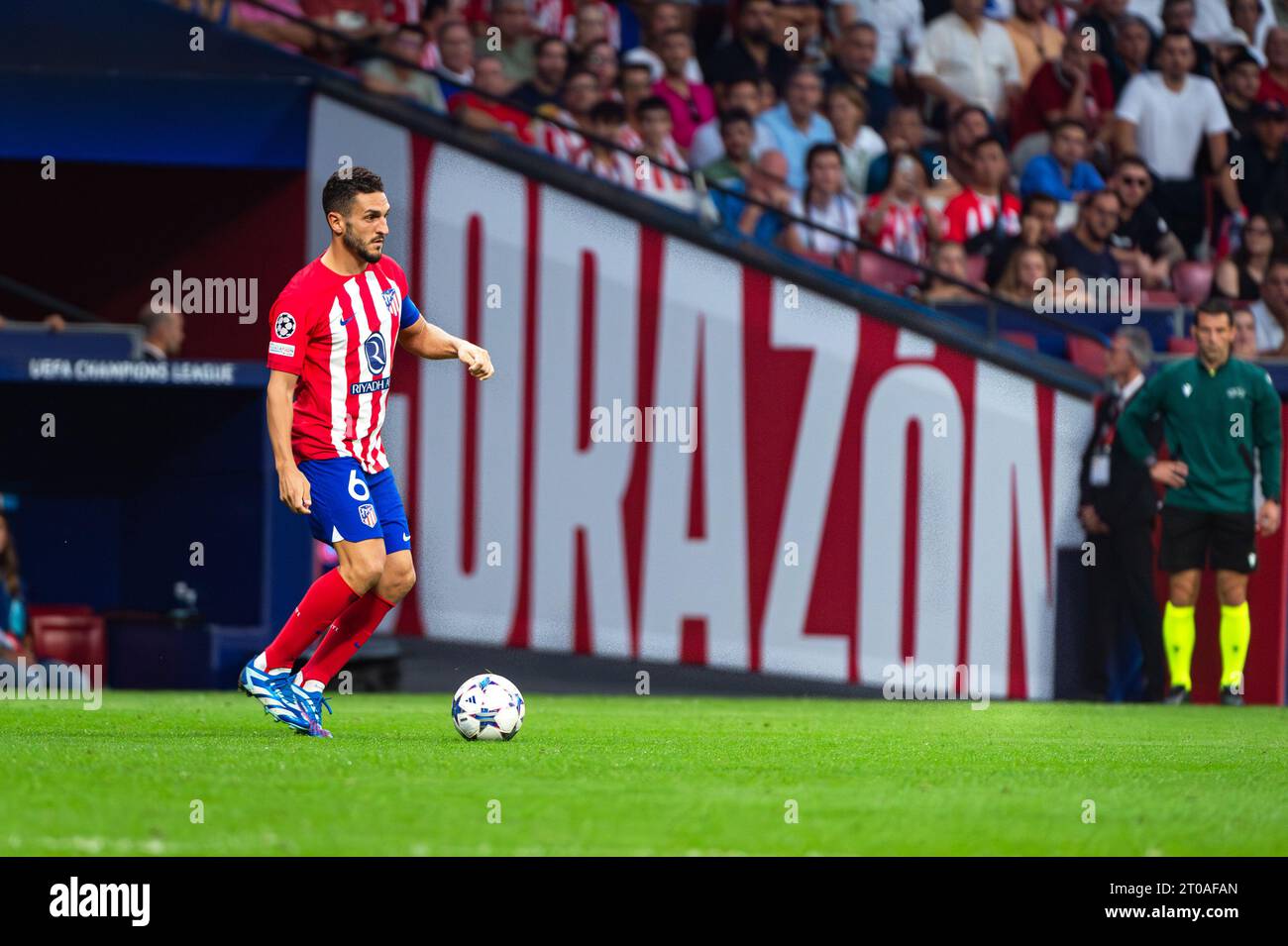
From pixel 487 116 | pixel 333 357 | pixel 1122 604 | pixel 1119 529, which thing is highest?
pixel 487 116

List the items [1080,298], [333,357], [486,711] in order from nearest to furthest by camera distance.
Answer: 1. [333,357]
2. [486,711]
3. [1080,298]

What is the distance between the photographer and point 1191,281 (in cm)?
1691

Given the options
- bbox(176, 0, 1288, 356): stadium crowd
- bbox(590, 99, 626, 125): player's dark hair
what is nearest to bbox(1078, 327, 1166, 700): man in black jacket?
bbox(176, 0, 1288, 356): stadium crowd

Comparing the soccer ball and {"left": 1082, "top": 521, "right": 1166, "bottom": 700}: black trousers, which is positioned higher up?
{"left": 1082, "top": 521, "right": 1166, "bottom": 700}: black trousers

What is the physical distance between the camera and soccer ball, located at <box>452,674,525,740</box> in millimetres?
8648

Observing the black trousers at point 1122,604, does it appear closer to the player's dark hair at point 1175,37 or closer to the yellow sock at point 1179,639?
the yellow sock at point 1179,639

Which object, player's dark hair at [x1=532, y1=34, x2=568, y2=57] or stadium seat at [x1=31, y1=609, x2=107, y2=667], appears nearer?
stadium seat at [x1=31, y1=609, x2=107, y2=667]

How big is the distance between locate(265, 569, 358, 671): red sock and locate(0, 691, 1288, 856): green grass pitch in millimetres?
344

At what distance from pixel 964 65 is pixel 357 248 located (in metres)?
10.7

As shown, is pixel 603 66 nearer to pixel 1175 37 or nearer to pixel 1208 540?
pixel 1175 37

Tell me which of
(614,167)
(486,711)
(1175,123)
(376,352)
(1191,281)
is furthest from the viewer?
(1175,123)

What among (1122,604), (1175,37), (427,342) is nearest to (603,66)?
(1175,37)

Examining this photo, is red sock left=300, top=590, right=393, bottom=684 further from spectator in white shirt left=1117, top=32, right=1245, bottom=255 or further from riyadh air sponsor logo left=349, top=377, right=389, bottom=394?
spectator in white shirt left=1117, top=32, right=1245, bottom=255
